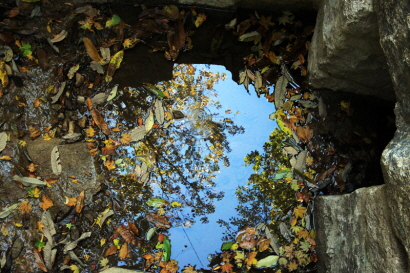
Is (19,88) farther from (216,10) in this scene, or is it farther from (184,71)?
(216,10)

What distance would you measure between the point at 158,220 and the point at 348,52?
1515mm

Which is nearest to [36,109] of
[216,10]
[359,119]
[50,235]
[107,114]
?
[107,114]

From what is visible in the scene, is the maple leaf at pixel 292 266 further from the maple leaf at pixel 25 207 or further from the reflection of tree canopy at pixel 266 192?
the maple leaf at pixel 25 207

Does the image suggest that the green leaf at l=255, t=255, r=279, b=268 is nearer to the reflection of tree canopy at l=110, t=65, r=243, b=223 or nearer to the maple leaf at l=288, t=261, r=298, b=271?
the maple leaf at l=288, t=261, r=298, b=271

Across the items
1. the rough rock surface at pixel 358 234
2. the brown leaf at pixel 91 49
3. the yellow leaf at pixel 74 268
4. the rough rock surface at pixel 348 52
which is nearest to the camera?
the rough rock surface at pixel 358 234

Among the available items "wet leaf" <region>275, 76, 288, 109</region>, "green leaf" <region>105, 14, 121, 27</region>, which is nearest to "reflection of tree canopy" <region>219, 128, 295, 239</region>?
"wet leaf" <region>275, 76, 288, 109</region>

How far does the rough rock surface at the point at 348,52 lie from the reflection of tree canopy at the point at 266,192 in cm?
50

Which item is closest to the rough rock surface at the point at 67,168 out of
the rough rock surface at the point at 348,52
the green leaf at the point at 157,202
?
the green leaf at the point at 157,202

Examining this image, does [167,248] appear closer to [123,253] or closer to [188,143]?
[123,253]

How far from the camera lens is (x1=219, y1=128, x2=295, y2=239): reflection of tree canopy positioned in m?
2.25

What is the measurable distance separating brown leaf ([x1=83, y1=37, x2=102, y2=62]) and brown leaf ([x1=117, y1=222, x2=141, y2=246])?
3.81 ft

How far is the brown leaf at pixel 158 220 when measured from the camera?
2221mm

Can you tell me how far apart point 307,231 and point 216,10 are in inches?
64.9

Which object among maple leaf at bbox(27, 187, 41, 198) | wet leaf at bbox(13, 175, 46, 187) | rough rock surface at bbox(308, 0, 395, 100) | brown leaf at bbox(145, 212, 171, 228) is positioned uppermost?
rough rock surface at bbox(308, 0, 395, 100)
